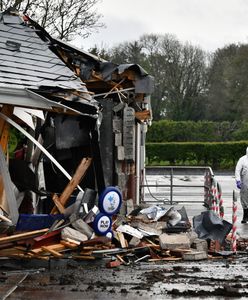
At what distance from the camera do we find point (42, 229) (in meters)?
11.3

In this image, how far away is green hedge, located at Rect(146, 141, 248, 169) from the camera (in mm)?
44188

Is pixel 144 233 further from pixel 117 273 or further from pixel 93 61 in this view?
pixel 93 61

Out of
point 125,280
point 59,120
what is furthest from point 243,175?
point 125,280

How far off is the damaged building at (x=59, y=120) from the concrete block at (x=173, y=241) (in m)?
1.41

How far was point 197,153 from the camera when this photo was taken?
147 feet

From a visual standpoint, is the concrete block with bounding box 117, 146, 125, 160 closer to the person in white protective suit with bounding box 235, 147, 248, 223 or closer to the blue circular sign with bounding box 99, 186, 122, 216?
the person in white protective suit with bounding box 235, 147, 248, 223

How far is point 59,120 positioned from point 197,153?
31609 mm

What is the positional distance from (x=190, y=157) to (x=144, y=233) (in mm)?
33253

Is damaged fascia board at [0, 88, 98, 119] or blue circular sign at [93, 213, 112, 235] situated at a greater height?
damaged fascia board at [0, 88, 98, 119]

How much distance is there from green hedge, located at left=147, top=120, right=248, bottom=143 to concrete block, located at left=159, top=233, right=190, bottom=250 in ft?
123

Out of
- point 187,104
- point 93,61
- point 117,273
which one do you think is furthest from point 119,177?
point 187,104

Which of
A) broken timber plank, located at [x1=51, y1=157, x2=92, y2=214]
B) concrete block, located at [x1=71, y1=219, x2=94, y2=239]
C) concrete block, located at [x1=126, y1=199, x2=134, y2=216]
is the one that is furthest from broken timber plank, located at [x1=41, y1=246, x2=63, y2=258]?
concrete block, located at [x1=126, y1=199, x2=134, y2=216]

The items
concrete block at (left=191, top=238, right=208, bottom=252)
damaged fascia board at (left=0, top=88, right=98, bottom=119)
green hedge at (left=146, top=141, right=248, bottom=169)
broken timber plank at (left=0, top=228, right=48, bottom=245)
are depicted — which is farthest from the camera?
green hedge at (left=146, top=141, right=248, bottom=169)

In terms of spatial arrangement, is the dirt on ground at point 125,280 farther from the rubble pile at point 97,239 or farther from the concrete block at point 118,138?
the concrete block at point 118,138
